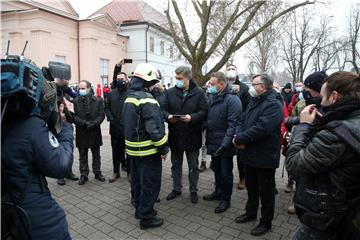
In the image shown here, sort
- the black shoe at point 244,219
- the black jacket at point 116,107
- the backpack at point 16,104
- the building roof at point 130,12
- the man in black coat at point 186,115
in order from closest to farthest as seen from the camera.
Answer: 1. the backpack at point 16,104
2. the black shoe at point 244,219
3. the man in black coat at point 186,115
4. the black jacket at point 116,107
5. the building roof at point 130,12

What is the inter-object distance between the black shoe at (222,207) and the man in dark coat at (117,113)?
2.30 m

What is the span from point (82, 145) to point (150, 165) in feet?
7.79

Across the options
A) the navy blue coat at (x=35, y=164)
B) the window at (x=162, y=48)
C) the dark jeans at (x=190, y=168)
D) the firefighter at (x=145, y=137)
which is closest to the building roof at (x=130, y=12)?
the window at (x=162, y=48)

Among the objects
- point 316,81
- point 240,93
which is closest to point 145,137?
point 316,81

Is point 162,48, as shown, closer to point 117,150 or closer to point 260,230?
point 117,150

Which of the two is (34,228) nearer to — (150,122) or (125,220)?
(150,122)

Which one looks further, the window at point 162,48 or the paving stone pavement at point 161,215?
the window at point 162,48

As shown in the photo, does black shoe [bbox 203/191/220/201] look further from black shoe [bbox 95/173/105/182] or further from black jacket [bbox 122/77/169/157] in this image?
black shoe [bbox 95/173/105/182]

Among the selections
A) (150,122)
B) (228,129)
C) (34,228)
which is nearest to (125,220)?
(150,122)

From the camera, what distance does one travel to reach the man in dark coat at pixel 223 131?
4.33 m

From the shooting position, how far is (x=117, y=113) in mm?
5762

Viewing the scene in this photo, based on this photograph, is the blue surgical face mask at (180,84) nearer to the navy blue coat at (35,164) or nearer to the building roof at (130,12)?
the navy blue coat at (35,164)

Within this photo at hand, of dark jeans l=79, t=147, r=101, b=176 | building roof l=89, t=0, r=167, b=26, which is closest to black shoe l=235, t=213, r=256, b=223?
dark jeans l=79, t=147, r=101, b=176

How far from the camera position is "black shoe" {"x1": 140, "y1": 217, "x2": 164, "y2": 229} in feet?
12.5
